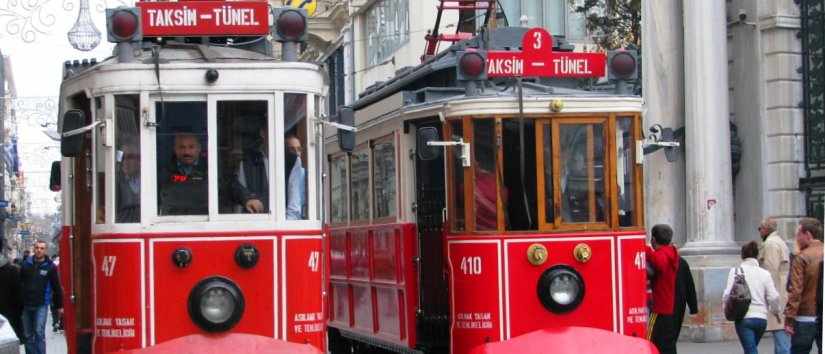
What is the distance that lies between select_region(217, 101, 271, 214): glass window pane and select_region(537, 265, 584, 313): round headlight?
9.04 ft

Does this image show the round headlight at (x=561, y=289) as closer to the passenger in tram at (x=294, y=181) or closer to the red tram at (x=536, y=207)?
the red tram at (x=536, y=207)

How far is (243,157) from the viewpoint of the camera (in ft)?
37.9

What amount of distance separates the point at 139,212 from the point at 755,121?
1312 cm

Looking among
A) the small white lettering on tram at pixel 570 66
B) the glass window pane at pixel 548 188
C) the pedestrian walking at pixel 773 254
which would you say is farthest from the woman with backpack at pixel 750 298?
the small white lettering on tram at pixel 570 66

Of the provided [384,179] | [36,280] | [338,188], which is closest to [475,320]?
[384,179]

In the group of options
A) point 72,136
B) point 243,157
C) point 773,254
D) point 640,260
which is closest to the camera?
point 72,136

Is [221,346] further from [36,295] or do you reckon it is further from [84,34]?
[36,295]

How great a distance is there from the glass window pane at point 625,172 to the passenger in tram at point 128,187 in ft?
13.0

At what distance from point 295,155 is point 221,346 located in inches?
55.6

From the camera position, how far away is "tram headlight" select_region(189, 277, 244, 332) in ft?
37.0

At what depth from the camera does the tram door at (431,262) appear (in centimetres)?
1438

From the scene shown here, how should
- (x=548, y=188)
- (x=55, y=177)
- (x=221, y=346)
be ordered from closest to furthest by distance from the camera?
(x=221, y=346)
(x=548, y=188)
(x=55, y=177)

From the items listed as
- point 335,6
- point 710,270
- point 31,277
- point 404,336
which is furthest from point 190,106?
point 335,6

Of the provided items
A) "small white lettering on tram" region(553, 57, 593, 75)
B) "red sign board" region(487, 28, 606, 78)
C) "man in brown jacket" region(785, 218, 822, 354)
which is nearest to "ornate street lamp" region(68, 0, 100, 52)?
"red sign board" region(487, 28, 606, 78)
